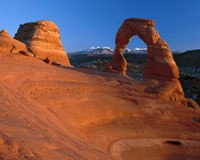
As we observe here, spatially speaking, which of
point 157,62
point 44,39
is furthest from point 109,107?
point 44,39

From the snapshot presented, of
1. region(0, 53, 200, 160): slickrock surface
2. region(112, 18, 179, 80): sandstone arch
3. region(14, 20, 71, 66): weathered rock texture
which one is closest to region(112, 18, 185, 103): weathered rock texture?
region(112, 18, 179, 80): sandstone arch

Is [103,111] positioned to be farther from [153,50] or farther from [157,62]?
[153,50]

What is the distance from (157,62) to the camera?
55.2ft

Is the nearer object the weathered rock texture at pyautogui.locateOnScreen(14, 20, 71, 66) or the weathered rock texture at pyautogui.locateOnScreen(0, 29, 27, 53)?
the weathered rock texture at pyautogui.locateOnScreen(0, 29, 27, 53)

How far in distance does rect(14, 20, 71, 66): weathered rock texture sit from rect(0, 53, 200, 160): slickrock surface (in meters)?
7.57

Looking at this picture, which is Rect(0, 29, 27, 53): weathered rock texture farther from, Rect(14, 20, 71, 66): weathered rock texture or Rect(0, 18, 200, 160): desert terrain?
Rect(14, 20, 71, 66): weathered rock texture

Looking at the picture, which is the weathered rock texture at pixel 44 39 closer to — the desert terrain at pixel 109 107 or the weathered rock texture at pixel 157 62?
the desert terrain at pixel 109 107

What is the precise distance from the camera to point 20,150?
4160mm

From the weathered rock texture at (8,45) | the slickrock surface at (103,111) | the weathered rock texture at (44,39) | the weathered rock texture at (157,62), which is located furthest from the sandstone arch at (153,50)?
the weathered rock texture at (8,45)

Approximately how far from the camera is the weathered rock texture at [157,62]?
15836 mm

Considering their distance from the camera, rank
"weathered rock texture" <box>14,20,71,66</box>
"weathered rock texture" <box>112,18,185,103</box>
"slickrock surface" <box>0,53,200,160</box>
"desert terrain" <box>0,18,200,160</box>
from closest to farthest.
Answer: "desert terrain" <box>0,18,200,160</box> → "slickrock surface" <box>0,53,200,160</box> → "weathered rock texture" <box>112,18,185,103</box> → "weathered rock texture" <box>14,20,71,66</box>

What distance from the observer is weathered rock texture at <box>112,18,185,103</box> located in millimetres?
15836

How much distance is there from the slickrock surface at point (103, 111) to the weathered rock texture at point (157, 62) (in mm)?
842

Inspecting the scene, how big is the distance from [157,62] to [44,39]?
35.8 feet
